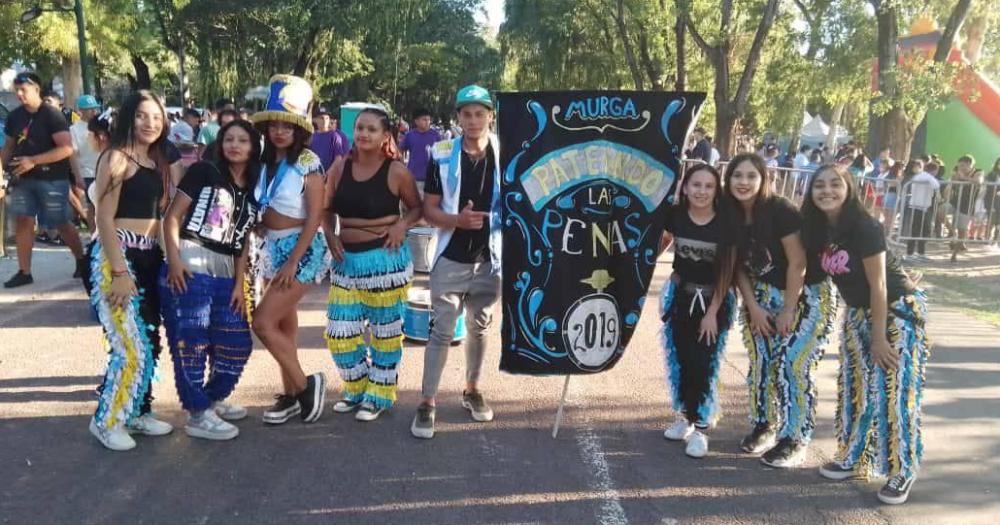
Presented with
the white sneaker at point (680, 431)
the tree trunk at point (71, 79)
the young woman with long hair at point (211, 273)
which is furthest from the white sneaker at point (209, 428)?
the tree trunk at point (71, 79)

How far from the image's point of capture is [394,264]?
4078 millimetres

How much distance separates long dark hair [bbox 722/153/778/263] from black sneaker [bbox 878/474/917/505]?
127cm

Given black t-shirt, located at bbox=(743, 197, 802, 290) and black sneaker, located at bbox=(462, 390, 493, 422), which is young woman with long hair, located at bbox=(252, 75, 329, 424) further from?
black t-shirt, located at bbox=(743, 197, 802, 290)

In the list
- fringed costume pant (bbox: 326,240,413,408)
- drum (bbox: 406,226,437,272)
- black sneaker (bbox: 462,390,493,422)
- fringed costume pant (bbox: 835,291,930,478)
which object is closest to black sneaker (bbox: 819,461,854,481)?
fringed costume pant (bbox: 835,291,930,478)

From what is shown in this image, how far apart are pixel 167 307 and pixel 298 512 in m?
1.32

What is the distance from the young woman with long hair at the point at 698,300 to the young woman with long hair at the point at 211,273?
2.28m

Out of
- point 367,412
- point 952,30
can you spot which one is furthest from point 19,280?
point 952,30

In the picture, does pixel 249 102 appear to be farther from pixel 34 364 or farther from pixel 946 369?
pixel 946 369

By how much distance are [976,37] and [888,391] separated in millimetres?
19064

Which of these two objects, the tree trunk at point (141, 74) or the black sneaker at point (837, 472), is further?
the tree trunk at point (141, 74)

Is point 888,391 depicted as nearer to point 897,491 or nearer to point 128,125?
point 897,491

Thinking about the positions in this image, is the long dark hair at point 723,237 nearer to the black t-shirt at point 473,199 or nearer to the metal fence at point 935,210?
the black t-shirt at point 473,199

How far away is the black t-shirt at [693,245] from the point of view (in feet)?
12.3

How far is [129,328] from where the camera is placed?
3639mm
